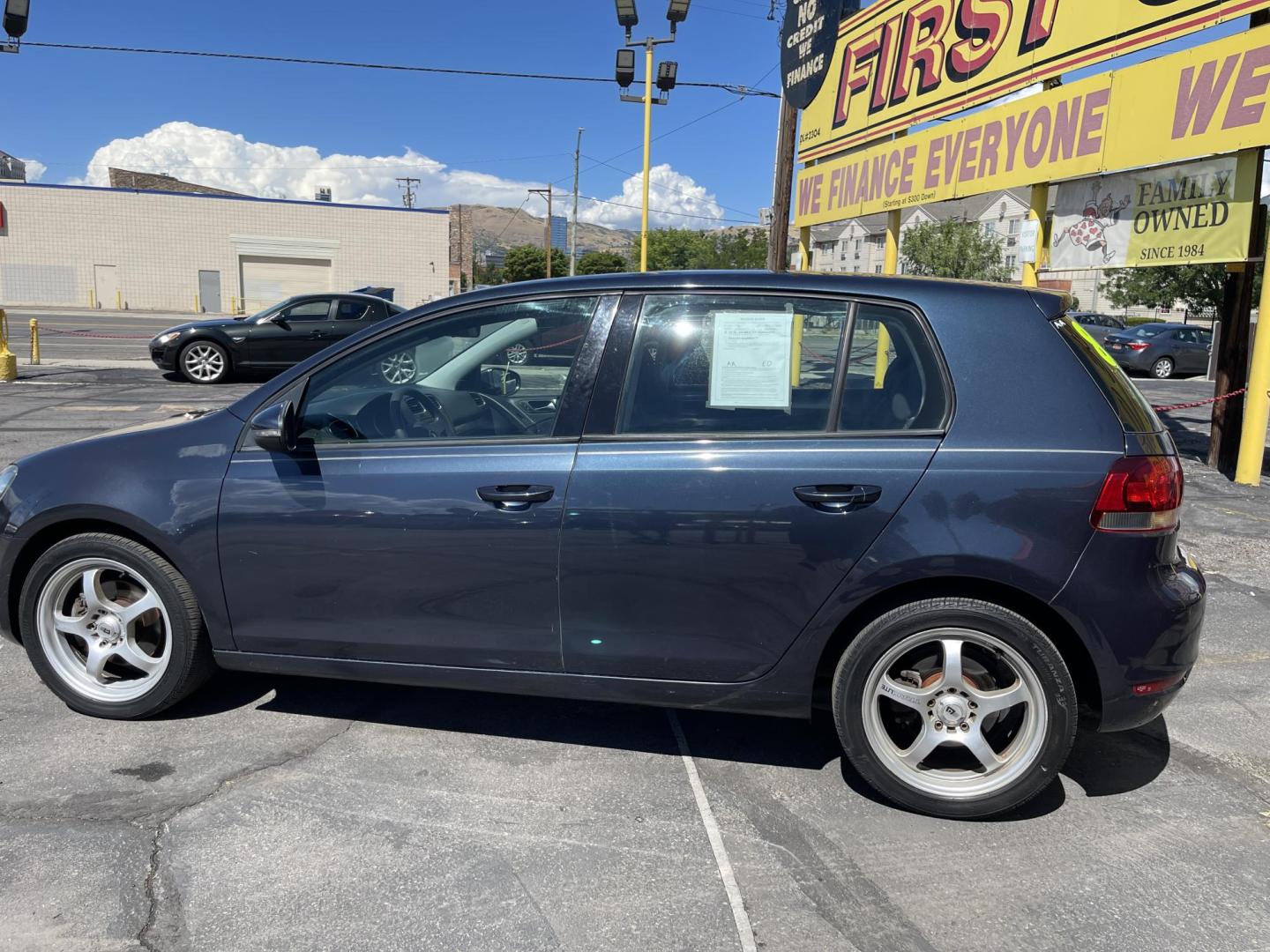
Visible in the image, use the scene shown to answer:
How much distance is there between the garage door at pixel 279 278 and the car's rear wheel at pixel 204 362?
37733 mm

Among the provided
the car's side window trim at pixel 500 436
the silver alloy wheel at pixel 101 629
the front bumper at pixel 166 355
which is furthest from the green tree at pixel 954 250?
the silver alloy wheel at pixel 101 629

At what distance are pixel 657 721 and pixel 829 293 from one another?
1790 mm

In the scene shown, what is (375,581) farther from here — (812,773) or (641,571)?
(812,773)

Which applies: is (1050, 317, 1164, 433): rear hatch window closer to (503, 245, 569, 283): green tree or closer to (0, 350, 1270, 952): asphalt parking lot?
(0, 350, 1270, 952): asphalt parking lot

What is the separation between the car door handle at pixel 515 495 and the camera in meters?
3.11

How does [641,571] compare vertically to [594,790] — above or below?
above

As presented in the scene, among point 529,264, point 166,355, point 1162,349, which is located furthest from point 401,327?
point 529,264

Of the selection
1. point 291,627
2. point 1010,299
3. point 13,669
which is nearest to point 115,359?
point 13,669

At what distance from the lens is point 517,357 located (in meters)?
3.64

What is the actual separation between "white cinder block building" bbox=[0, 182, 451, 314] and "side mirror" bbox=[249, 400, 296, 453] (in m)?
47.1

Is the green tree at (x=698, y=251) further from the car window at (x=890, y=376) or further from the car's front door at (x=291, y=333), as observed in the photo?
the car window at (x=890, y=376)

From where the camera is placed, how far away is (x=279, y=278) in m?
51.3

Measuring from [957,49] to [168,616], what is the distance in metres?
11.2

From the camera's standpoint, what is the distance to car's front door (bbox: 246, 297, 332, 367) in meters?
15.7
